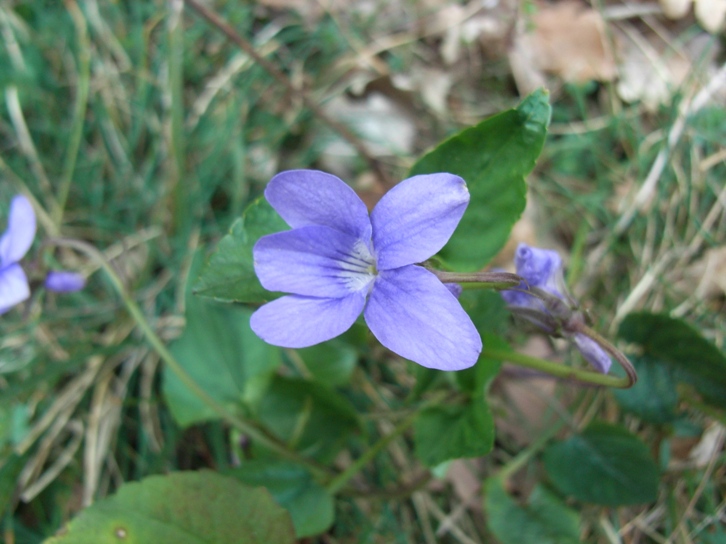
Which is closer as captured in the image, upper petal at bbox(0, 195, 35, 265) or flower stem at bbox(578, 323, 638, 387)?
flower stem at bbox(578, 323, 638, 387)

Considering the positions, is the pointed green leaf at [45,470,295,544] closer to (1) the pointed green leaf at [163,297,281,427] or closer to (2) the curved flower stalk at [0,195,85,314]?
(1) the pointed green leaf at [163,297,281,427]

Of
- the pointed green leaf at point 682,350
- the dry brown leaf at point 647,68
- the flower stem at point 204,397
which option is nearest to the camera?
the pointed green leaf at point 682,350

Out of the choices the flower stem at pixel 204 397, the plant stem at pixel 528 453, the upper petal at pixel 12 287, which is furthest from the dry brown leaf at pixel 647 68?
the upper petal at pixel 12 287

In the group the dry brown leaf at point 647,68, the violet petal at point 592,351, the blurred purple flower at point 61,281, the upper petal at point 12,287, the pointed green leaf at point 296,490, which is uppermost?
the dry brown leaf at point 647,68

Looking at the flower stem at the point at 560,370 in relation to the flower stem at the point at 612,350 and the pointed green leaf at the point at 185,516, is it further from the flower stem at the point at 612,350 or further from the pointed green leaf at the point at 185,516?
the pointed green leaf at the point at 185,516

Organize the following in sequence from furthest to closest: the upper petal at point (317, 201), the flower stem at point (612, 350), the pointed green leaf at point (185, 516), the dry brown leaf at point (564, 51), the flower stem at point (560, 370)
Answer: the dry brown leaf at point (564, 51) → the pointed green leaf at point (185, 516) → the flower stem at point (560, 370) → the flower stem at point (612, 350) → the upper petal at point (317, 201)

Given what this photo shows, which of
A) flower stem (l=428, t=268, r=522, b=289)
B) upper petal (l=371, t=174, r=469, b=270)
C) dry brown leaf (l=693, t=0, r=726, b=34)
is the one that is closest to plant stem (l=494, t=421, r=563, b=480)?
flower stem (l=428, t=268, r=522, b=289)

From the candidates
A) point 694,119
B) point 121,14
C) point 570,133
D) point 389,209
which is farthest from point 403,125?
point 389,209
